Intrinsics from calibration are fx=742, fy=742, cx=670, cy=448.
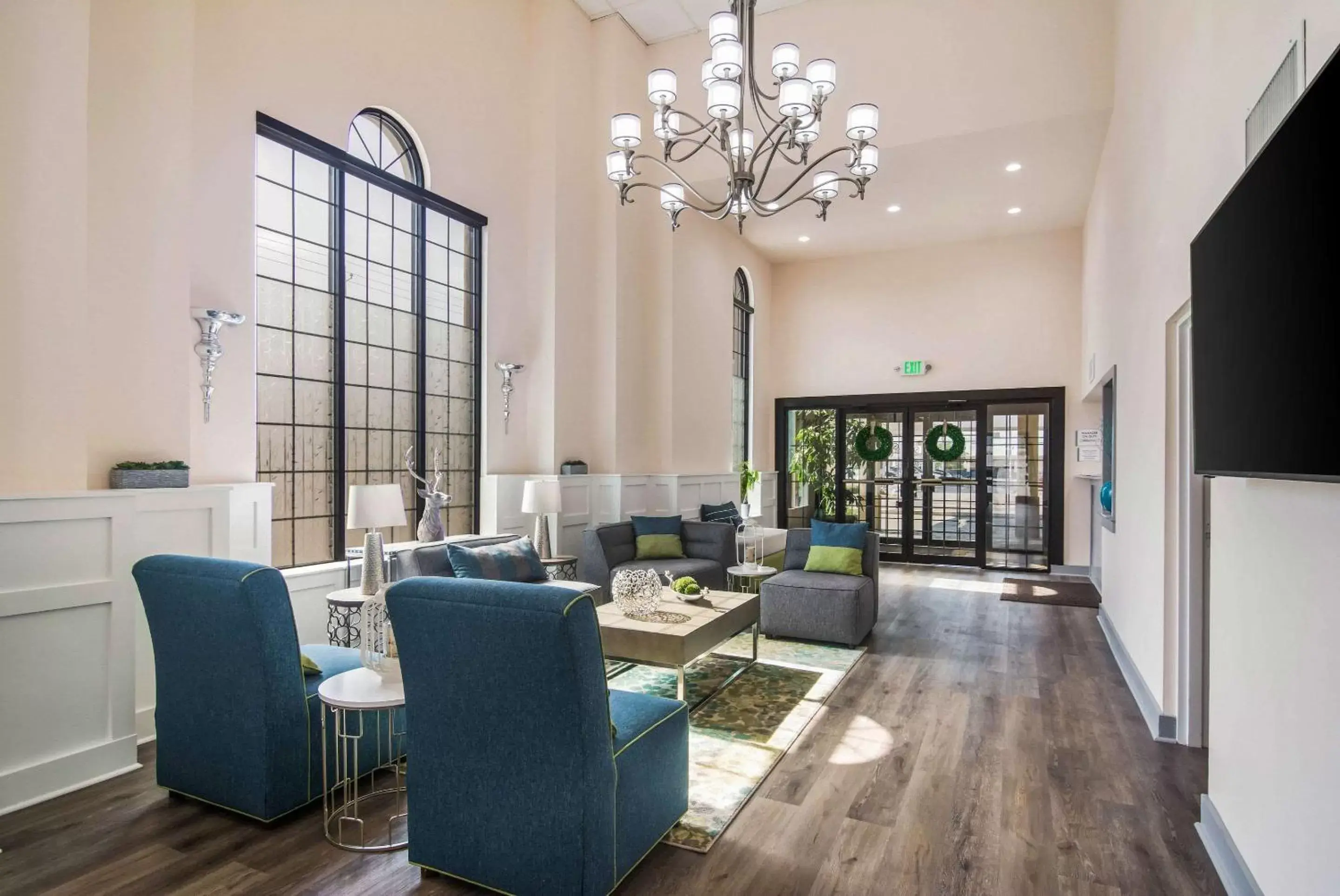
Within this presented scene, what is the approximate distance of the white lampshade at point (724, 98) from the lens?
11.8 feet

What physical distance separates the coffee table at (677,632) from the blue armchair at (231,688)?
1.47 metres

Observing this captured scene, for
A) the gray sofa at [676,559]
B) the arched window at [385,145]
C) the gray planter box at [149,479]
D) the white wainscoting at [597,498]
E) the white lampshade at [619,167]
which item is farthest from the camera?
the gray sofa at [676,559]

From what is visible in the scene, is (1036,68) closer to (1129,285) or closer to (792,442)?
(1129,285)

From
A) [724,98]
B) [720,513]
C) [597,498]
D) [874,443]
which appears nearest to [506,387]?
[597,498]

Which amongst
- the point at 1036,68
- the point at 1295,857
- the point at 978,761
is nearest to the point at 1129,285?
the point at 1036,68

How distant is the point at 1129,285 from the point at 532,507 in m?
4.37

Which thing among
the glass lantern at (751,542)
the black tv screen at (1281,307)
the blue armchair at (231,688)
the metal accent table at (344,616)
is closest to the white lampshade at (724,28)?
the black tv screen at (1281,307)

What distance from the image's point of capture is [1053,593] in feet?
25.2

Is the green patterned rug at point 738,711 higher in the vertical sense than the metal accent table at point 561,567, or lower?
lower

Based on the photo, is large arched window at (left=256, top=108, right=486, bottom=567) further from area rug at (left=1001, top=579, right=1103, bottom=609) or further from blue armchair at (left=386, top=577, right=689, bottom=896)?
area rug at (left=1001, top=579, right=1103, bottom=609)

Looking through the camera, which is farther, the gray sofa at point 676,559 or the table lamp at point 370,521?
the gray sofa at point 676,559

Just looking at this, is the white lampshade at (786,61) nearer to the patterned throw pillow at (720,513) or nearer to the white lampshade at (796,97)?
the white lampshade at (796,97)

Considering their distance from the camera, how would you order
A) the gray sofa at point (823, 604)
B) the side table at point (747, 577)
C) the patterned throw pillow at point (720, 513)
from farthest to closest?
the patterned throw pillow at point (720, 513), the side table at point (747, 577), the gray sofa at point (823, 604)

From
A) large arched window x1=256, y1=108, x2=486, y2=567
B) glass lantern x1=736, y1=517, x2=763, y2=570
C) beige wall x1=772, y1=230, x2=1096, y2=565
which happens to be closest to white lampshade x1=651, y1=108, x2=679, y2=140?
large arched window x1=256, y1=108, x2=486, y2=567
